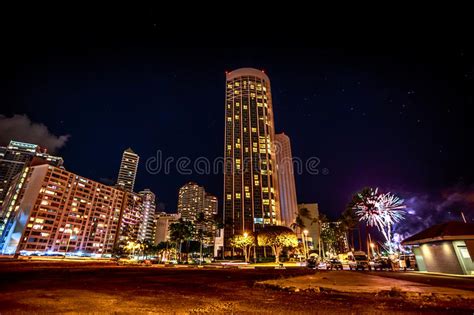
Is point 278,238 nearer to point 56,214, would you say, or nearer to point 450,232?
point 450,232

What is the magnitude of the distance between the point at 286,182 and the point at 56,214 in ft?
477

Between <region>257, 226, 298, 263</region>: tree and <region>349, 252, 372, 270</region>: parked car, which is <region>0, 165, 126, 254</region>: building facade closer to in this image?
<region>257, 226, 298, 263</region>: tree

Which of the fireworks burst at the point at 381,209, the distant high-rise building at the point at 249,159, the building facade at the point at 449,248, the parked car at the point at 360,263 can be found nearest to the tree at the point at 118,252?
the distant high-rise building at the point at 249,159

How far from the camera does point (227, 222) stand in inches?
4035

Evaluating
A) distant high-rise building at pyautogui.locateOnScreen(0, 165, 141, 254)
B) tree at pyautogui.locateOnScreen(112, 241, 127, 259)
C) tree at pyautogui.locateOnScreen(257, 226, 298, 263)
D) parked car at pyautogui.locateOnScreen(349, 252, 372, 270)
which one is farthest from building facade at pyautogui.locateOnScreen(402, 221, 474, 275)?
tree at pyautogui.locateOnScreen(112, 241, 127, 259)

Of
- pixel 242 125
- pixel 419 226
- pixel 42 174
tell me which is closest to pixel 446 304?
pixel 419 226

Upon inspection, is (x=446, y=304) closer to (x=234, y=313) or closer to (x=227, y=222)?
(x=234, y=313)

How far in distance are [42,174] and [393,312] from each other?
16191cm

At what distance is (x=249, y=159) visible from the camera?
136 m

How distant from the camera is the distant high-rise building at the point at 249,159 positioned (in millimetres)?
125750

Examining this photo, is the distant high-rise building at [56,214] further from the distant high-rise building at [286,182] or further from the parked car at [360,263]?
the parked car at [360,263]

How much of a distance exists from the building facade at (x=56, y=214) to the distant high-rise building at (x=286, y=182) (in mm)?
121676

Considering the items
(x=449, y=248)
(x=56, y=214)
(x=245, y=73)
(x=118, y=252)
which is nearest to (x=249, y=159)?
(x=245, y=73)

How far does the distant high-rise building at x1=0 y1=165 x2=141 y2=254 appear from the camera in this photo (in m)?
120
